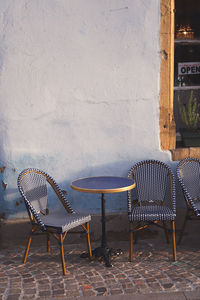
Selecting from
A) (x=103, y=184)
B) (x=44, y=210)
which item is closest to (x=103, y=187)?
(x=103, y=184)

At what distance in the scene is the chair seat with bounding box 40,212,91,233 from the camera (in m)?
4.00

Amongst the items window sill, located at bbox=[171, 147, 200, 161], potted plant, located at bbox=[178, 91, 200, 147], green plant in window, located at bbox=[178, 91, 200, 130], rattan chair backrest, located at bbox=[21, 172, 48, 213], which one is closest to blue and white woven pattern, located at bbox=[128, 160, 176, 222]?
window sill, located at bbox=[171, 147, 200, 161]

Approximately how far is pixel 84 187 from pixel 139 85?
1.53m

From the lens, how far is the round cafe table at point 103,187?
13.3 feet

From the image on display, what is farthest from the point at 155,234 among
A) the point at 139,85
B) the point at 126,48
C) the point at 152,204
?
the point at 126,48

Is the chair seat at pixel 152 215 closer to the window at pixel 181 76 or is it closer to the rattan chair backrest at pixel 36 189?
the window at pixel 181 76

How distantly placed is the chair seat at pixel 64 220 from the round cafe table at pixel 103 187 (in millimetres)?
278

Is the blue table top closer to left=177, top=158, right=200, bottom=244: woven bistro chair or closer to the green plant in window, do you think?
left=177, top=158, right=200, bottom=244: woven bistro chair

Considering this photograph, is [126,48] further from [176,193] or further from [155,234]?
[155,234]

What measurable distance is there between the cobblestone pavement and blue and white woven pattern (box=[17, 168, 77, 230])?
54cm

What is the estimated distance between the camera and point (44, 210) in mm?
4926

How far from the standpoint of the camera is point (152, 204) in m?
4.97

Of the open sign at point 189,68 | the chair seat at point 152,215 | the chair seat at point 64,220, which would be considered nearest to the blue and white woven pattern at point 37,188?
the chair seat at point 64,220

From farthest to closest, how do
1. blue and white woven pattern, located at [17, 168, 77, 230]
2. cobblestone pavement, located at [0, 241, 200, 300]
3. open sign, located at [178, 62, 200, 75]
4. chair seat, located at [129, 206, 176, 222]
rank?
open sign, located at [178, 62, 200, 75] → blue and white woven pattern, located at [17, 168, 77, 230] → chair seat, located at [129, 206, 176, 222] → cobblestone pavement, located at [0, 241, 200, 300]
